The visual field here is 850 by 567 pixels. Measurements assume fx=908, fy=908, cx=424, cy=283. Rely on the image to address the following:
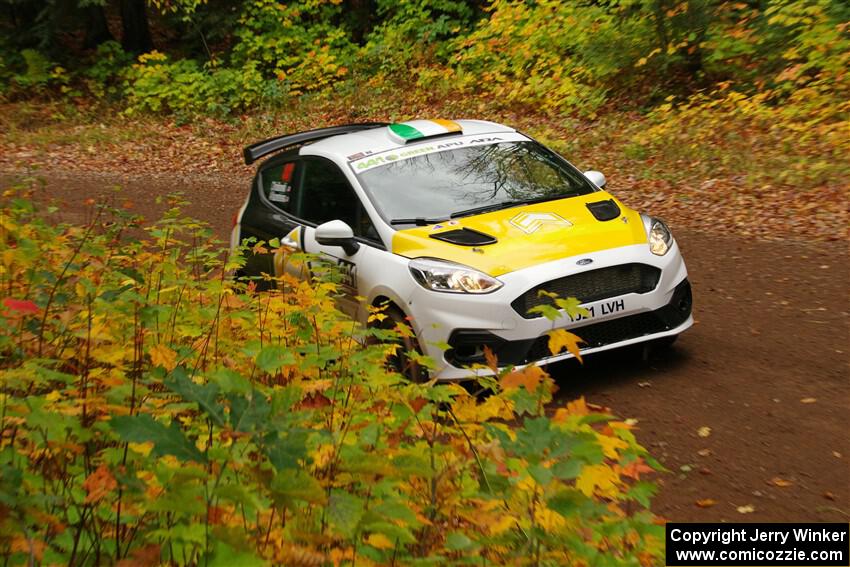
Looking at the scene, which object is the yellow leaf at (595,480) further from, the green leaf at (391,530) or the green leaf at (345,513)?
the green leaf at (345,513)

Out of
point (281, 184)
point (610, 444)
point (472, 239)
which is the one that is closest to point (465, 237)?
point (472, 239)

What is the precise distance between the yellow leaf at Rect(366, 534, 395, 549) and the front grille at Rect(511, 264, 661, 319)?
3075mm

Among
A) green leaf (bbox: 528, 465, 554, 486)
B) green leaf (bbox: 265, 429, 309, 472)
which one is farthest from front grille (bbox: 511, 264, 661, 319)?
green leaf (bbox: 265, 429, 309, 472)

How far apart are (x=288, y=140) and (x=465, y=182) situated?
5.92 ft

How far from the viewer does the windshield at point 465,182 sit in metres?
6.53

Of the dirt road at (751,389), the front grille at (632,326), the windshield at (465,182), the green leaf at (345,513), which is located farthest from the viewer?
the windshield at (465,182)

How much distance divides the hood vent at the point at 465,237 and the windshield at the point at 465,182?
0.99ft

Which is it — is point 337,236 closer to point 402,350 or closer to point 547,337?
point 402,350

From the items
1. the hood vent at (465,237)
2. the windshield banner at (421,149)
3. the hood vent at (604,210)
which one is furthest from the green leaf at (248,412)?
the windshield banner at (421,149)

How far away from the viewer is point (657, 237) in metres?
6.35

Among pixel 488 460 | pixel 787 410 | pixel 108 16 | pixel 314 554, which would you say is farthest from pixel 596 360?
pixel 108 16

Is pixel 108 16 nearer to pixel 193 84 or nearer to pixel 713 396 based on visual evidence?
pixel 193 84

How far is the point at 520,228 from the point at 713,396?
1.65 m

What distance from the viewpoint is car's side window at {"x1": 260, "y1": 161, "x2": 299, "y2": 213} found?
25.1 ft
